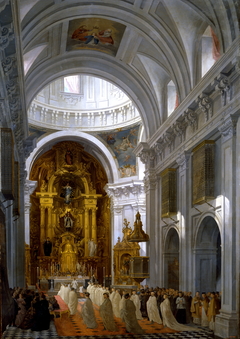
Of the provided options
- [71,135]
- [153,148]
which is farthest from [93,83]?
[153,148]

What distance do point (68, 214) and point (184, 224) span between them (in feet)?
58.9

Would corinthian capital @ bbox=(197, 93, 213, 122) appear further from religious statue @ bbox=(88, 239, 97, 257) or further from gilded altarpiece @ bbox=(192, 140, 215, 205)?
religious statue @ bbox=(88, 239, 97, 257)

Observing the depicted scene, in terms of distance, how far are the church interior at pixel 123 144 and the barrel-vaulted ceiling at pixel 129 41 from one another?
0.05 meters

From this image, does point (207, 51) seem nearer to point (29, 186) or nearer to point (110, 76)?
point (110, 76)

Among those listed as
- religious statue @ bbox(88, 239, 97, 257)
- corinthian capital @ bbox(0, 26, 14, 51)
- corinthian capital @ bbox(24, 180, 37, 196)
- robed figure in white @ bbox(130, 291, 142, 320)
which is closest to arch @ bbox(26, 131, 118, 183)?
corinthian capital @ bbox(24, 180, 37, 196)

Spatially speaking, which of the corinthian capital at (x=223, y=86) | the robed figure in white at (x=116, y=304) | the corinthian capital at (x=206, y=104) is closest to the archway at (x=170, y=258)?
the robed figure in white at (x=116, y=304)

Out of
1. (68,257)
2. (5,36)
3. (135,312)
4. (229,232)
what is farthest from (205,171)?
(68,257)

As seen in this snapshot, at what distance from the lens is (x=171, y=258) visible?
19.6 m

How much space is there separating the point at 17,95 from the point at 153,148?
8.28 metres

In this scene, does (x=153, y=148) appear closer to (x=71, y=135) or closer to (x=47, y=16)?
(x=47, y=16)

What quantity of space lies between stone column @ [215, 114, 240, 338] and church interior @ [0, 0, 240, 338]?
36 millimetres

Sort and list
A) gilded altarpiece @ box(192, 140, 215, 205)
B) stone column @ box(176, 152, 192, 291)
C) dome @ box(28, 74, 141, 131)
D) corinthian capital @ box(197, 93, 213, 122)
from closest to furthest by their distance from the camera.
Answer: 1. gilded altarpiece @ box(192, 140, 215, 205)
2. corinthian capital @ box(197, 93, 213, 122)
3. stone column @ box(176, 152, 192, 291)
4. dome @ box(28, 74, 141, 131)

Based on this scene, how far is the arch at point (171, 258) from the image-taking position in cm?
1925

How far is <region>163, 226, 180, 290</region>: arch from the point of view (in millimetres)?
19250
